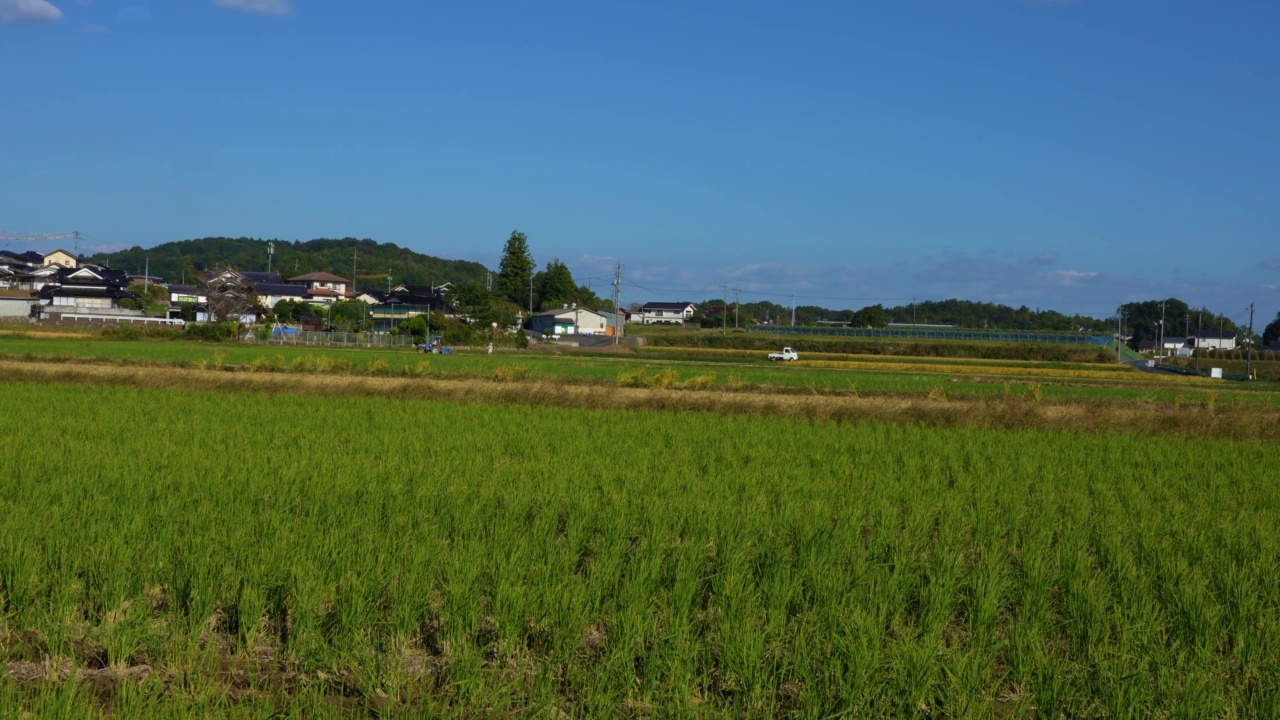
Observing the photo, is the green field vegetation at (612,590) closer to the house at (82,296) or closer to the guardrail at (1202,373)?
the guardrail at (1202,373)

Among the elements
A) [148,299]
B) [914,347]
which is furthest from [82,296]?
[914,347]

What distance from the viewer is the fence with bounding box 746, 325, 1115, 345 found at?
7956 centimetres

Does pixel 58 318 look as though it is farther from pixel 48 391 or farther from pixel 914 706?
pixel 914 706

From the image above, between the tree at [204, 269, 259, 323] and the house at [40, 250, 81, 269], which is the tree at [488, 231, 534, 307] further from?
the house at [40, 250, 81, 269]

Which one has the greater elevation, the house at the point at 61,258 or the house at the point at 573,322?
the house at the point at 61,258

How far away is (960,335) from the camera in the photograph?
87500mm

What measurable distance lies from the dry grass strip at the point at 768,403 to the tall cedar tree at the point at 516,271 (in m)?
88.5

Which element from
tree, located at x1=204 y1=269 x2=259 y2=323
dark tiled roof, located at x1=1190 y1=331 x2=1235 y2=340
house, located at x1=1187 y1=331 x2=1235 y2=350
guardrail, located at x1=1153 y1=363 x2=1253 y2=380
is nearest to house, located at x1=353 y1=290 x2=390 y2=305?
tree, located at x1=204 y1=269 x2=259 y2=323

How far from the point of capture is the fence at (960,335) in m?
79.6

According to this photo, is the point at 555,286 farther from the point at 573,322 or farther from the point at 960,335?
the point at 960,335

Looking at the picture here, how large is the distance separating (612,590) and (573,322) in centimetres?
8441

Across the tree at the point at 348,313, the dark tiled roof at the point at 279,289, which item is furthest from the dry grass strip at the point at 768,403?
the dark tiled roof at the point at 279,289

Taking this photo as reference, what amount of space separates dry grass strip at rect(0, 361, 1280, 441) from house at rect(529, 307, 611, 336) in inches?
2485

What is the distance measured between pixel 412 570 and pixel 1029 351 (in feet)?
241
